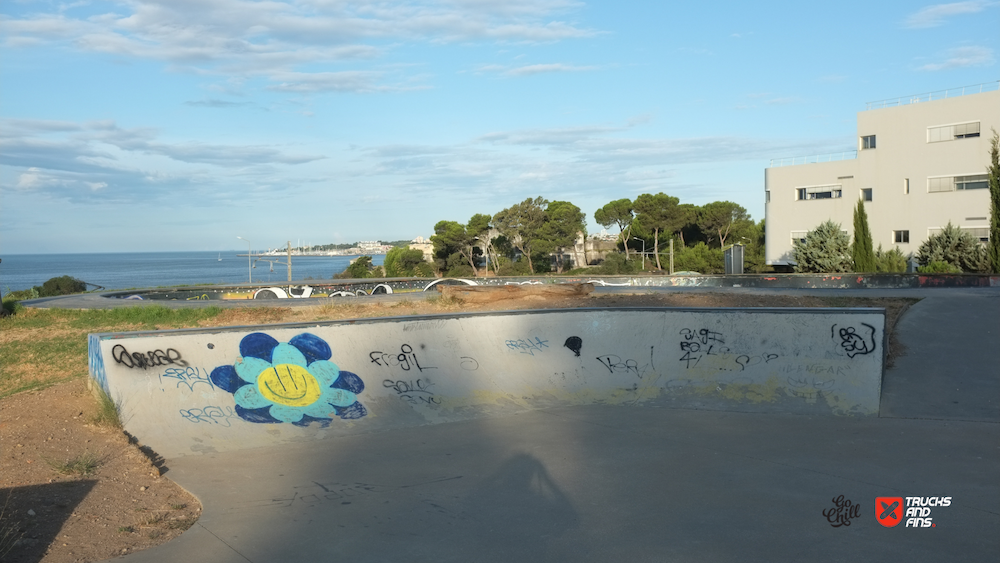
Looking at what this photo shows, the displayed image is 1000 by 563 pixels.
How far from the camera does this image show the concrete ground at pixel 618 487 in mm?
5199

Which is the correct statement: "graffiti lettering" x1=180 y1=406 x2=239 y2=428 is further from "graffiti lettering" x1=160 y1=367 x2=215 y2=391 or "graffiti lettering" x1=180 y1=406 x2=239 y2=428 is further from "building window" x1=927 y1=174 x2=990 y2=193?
"building window" x1=927 y1=174 x2=990 y2=193

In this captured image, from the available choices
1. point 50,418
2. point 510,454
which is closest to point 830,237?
point 510,454

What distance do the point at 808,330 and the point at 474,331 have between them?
4722 mm

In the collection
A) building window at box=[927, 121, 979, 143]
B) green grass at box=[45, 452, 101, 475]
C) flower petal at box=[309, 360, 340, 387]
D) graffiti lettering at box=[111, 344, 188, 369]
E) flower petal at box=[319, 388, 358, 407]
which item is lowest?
green grass at box=[45, 452, 101, 475]

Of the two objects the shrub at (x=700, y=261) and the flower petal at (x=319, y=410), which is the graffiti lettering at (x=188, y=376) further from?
the shrub at (x=700, y=261)

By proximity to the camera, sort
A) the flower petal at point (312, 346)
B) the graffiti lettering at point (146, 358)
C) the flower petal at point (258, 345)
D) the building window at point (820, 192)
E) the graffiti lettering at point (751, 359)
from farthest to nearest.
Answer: the building window at point (820, 192) < the graffiti lettering at point (751, 359) < the flower petal at point (312, 346) < the flower petal at point (258, 345) < the graffiti lettering at point (146, 358)

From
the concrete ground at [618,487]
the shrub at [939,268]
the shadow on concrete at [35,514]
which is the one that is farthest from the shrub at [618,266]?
the shadow on concrete at [35,514]

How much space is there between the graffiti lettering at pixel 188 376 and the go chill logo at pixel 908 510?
23.5 ft

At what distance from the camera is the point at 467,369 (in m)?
10.0

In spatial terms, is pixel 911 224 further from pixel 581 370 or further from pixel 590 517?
pixel 590 517

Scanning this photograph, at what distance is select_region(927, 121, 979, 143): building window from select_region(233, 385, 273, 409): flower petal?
134 feet

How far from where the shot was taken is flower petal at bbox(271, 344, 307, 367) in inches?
346

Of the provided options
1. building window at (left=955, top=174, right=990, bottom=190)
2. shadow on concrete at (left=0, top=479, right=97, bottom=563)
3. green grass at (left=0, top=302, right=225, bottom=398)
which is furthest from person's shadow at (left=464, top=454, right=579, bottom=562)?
building window at (left=955, top=174, right=990, bottom=190)

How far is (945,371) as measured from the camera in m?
10.6
